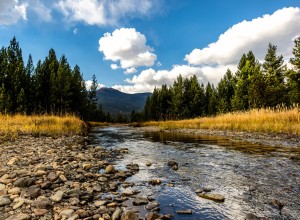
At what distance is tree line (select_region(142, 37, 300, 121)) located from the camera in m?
37.4

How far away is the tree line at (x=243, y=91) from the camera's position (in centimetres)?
3744

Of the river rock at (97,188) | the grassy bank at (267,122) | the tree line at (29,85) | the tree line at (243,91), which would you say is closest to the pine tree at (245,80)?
the tree line at (243,91)

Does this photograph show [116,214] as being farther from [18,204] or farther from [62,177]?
[62,177]

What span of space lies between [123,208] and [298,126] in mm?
14040

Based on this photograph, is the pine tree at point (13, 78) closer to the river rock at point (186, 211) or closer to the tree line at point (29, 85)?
the tree line at point (29, 85)

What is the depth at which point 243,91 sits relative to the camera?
1873 inches

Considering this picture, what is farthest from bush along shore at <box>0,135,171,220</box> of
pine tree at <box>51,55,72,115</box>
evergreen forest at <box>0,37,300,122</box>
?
pine tree at <box>51,55,72,115</box>

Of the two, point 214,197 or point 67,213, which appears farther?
point 214,197

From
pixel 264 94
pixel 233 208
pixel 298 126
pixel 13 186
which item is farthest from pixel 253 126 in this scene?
pixel 264 94

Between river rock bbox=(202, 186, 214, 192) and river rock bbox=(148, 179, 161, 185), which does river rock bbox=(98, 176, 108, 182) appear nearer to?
river rock bbox=(148, 179, 161, 185)

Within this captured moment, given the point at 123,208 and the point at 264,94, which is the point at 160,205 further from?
the point at 264,94

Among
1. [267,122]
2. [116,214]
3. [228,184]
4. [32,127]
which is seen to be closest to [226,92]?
[267,122]

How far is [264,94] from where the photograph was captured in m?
37.0

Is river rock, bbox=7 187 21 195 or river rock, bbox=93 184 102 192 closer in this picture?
river rock, bbox=7 187 21 195
